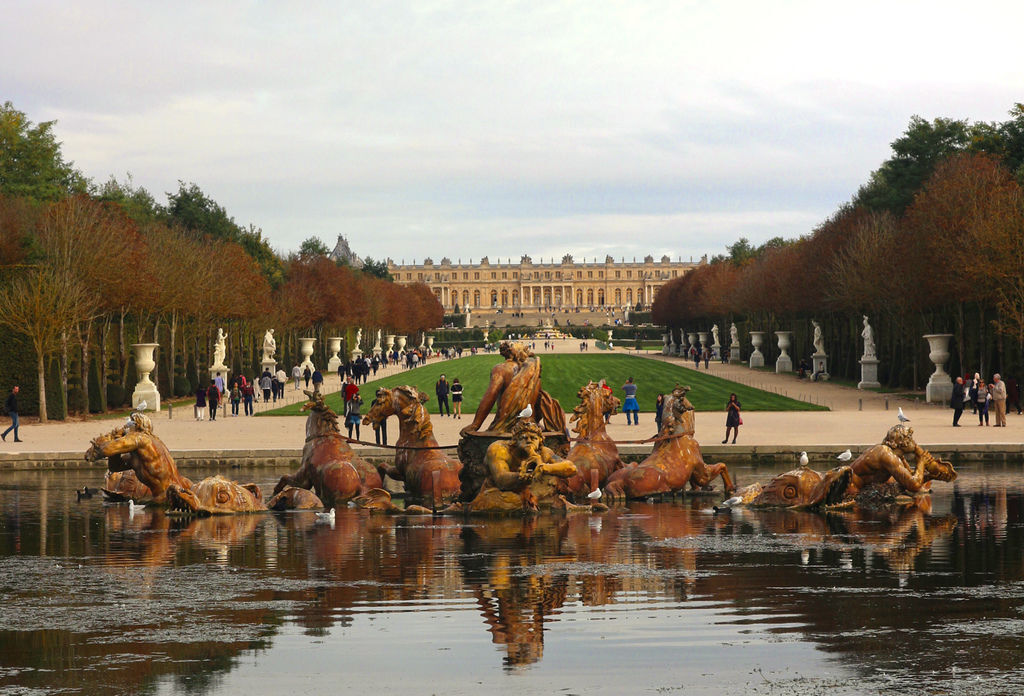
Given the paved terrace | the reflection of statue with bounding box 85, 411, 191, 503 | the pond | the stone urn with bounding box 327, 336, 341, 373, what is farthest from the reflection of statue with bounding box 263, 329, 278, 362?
the pond

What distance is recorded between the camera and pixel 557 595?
36.8ft

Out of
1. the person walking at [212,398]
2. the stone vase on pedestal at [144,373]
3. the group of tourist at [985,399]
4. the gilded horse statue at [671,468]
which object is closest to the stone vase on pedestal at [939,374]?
the group of tourist at [985,399]

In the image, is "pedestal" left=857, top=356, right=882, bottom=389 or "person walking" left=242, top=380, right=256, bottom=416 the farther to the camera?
"pedestal" left=857, top=356, right=882, bottom=389

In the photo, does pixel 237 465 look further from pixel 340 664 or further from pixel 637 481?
pixel 340 664

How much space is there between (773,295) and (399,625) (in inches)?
2630

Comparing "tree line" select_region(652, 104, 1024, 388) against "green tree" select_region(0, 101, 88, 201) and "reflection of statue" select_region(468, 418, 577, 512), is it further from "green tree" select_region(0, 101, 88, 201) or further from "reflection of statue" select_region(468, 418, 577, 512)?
"green tree" select_region(0, 101, 88, 201)

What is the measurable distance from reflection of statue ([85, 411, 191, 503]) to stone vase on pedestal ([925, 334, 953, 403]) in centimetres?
3197

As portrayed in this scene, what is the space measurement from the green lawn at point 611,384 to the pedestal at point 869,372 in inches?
191

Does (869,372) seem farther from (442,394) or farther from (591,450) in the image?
(591,450)

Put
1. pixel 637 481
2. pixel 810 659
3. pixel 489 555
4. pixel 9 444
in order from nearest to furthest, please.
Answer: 1. pixel 810 659
2. pixel 489 555
3. pixel 637 481
4. pixel 9 444

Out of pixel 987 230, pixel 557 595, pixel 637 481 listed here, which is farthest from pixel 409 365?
pixel 557 595

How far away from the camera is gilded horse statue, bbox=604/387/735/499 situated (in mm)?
17719

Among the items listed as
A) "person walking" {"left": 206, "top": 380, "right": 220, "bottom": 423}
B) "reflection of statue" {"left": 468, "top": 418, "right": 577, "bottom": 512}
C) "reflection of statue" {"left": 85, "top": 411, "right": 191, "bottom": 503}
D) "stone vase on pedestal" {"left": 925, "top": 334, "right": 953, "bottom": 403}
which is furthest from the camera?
"stone vase on pedestal" {"left": 925, "top": 334, "right": 953, "bottom": 403}

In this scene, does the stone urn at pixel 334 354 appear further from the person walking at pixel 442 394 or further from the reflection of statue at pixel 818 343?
the person walking at pixel 442 394
